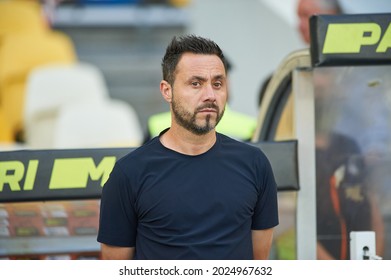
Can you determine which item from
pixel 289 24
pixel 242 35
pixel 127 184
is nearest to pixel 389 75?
pixel 127 184

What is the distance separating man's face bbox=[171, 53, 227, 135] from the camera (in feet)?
6.48

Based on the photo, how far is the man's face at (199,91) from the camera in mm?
1975

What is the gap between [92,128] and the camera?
20.7 feet

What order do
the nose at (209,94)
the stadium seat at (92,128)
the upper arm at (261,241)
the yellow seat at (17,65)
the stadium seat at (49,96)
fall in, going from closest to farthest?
1. the nose at (209,94)
2. the upper arm at (261,241)
3. the stadium seat at (92,128)
4. the stadium seat at (49,96)
5. the yellow seat at (17,65)

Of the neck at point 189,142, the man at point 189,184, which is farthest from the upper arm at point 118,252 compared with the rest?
the neck at point 189,142

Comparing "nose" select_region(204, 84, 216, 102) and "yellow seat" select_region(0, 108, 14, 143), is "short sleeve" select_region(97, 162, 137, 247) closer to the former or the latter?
"nose" select_region(204, 84, 216, 102)

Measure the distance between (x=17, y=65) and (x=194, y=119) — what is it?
5.66 meters

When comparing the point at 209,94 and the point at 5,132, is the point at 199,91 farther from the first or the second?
the point at 5,132

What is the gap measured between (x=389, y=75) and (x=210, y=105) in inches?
39.5

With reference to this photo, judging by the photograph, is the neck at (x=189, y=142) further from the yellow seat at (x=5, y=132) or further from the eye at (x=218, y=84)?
the yellow seat at (x=5, y=132)

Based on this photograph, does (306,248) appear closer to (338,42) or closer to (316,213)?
(316,213)

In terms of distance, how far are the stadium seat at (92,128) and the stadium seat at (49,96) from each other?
0.22m

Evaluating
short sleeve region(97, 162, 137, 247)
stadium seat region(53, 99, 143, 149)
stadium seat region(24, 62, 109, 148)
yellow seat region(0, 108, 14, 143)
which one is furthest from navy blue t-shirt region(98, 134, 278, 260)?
yellow seat region(0, 108, 14, 143)
